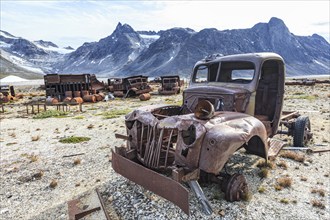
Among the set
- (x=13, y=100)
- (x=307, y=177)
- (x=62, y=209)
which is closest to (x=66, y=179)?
(x=62, y=209)

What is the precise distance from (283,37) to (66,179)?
22171cm

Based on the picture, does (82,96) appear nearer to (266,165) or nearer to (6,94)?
(6,94)

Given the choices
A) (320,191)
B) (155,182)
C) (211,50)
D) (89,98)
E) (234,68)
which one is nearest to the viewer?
(155,182)

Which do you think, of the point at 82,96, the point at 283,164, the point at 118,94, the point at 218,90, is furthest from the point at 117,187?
the point at 118,94

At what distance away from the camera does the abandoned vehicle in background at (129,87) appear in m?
29.8

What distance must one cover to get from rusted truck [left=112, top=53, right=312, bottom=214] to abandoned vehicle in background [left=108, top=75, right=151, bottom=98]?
22.4 metres

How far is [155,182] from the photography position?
14.0 ft

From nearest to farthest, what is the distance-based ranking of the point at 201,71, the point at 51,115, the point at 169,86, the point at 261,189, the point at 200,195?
the point at 200,195 < the point at 261,189 < the point at 201,71 < the point at 51,115 < the point at 169,86

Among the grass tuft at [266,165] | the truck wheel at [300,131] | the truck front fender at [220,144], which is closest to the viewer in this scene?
the truck front fender at [220,144]

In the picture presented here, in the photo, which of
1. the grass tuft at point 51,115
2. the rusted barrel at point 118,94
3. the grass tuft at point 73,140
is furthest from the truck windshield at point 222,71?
the rusted barrel at point 118,94

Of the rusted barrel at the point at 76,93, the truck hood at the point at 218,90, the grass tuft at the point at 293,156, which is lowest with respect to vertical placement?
the grass tuft at the point at 293,156

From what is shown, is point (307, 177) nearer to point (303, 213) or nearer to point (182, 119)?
point (303, 213)

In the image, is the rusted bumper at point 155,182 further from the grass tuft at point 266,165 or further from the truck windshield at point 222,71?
the grass tuft at point 266,165

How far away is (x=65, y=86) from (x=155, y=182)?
84.1ft
